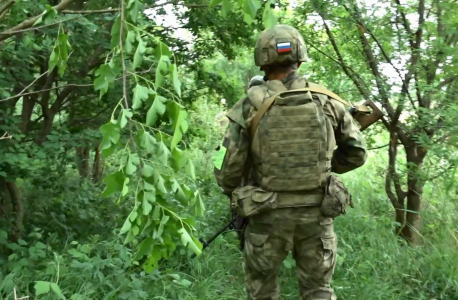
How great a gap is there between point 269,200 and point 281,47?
799mm

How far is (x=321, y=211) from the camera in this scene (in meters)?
3.04

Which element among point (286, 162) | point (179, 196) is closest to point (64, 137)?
point (286, 162)

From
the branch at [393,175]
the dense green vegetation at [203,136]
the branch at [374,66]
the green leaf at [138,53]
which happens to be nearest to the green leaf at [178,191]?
the green leaf at [138,53]

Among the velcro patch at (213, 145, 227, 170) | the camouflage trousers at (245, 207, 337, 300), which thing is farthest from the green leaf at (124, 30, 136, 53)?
the camouflage trousers at (245, 207, 337, 300)

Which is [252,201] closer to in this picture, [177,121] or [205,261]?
[205,261]

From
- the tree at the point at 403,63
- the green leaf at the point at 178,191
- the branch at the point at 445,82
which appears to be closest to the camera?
the green leaf at the point at 178,191

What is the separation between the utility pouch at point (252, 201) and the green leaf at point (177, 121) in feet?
5.39

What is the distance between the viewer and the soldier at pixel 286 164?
2912mm

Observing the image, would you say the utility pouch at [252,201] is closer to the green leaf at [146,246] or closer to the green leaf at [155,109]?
the green leaf at [146,246]

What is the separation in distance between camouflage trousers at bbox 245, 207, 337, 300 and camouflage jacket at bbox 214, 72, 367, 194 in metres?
0.28

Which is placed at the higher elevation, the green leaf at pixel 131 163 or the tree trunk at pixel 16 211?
the green leaf at pixel 131 163

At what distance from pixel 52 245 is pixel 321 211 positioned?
230cm

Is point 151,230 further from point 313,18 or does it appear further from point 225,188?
point 313,18

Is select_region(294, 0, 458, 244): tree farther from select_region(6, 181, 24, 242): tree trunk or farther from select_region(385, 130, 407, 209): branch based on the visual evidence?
select_region(6, 181, 24, 242): tree trunk
